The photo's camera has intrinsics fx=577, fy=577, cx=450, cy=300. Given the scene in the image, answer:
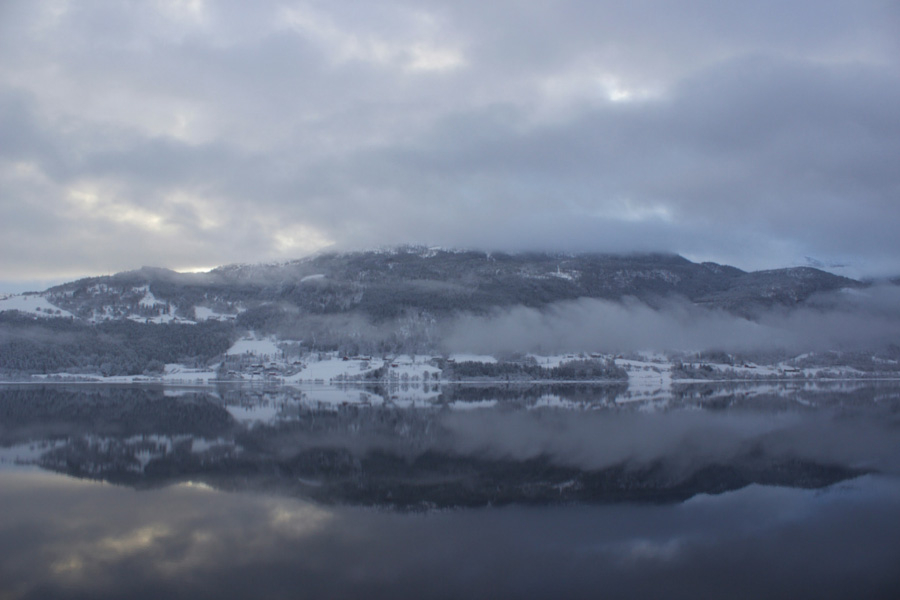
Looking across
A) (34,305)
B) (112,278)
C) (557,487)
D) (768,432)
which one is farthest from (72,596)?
(112,278)

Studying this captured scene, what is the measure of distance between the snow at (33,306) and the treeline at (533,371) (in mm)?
100567

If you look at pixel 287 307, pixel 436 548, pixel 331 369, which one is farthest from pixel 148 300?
pixel 436 548

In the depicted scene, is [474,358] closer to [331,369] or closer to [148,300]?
[331,369]

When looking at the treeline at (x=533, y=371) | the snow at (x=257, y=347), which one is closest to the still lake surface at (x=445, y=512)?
the treeline at (x=533, y=371)

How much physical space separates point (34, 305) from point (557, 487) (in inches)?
6626

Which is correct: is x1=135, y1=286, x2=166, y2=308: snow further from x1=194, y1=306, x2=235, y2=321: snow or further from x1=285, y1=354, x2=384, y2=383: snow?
x1=285, y1=354, x2=384, y2=383: snow

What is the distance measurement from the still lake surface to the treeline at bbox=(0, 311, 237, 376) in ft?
289

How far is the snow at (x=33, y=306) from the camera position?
466ft

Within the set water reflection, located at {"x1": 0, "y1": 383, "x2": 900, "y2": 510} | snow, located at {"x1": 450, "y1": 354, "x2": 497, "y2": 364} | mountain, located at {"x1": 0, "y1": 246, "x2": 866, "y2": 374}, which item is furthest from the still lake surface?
mountain, located at {"x1": 0, "y1": 246, "x2": 866, "y2": 374}

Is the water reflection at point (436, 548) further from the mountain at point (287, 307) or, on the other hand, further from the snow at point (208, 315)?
the snow at point (208, 315)

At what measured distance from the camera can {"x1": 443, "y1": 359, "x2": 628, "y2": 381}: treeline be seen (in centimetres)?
11481

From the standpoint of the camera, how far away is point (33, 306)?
484 feet

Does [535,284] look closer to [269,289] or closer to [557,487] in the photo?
[269,289]

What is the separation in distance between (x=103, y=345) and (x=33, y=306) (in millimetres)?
38532
